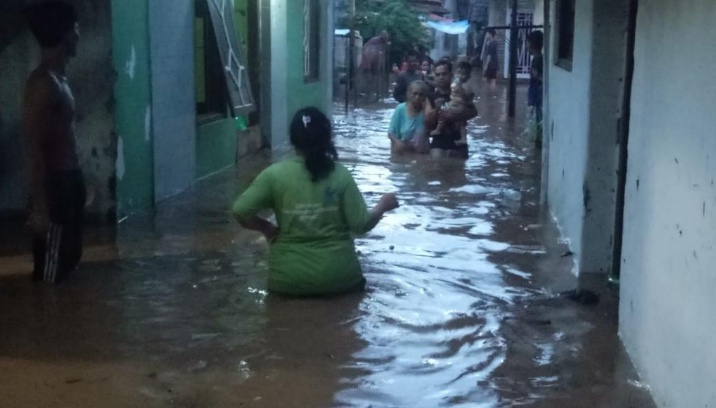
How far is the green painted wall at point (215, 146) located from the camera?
11594mm

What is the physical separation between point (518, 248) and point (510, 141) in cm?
871

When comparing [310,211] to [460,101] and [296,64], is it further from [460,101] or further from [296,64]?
[296,64]

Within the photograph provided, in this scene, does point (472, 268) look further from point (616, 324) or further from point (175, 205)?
point (175, 205)

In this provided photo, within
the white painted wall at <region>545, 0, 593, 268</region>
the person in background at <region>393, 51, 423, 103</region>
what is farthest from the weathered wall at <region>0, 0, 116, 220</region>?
the person in background at <region>393, 51, 423, 103</region>

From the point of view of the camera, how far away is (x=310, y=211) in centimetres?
643

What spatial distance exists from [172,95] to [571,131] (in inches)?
170

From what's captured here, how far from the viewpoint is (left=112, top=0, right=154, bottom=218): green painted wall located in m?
8.97

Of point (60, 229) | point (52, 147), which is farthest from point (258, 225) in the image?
point (52, 147)

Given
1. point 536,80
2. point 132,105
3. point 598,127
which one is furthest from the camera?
point 536,80

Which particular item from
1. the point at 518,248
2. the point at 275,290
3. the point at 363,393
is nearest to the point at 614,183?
the point at 518,248

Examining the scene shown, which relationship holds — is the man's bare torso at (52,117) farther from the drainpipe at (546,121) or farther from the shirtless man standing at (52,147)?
the drainpipe at (546,121)

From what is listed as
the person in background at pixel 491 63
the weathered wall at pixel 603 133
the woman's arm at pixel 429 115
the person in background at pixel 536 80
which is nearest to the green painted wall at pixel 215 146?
the woman's arm at pixel 429 115

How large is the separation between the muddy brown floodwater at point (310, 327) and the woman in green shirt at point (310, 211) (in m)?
0.19

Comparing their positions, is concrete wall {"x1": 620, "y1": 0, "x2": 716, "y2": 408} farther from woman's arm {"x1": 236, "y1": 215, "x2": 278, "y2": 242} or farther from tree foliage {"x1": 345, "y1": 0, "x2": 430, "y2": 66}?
tree foliage {"x1": 345, "y1": 0, "x2": 430, "y2": 66}
